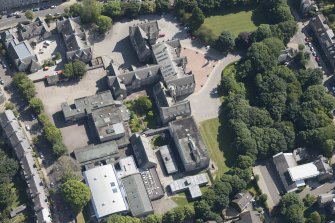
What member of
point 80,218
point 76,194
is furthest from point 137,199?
point 76,194

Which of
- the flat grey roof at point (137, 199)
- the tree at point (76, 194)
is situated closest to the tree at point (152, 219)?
the flat grey roof at point (137, 199)

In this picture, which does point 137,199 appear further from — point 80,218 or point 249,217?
point 249,217

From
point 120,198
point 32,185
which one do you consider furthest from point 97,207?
point 32,185

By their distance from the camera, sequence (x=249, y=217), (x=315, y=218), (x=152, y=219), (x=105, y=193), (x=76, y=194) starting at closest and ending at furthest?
1. (x=76, y=194)
2. (x=152, y=219)
3. (x=249, y=217)
4. (x=105, y=193)
5. (x=315, y=218)

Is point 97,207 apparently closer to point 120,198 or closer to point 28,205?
point 120,198

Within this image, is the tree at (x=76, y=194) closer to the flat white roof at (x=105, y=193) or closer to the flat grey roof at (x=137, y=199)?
the flat white roof at (x=105, y=193)

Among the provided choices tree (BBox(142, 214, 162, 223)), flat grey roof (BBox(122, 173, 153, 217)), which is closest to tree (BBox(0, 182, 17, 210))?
flat grey roof (BBox(122, 173, 153, 217))
